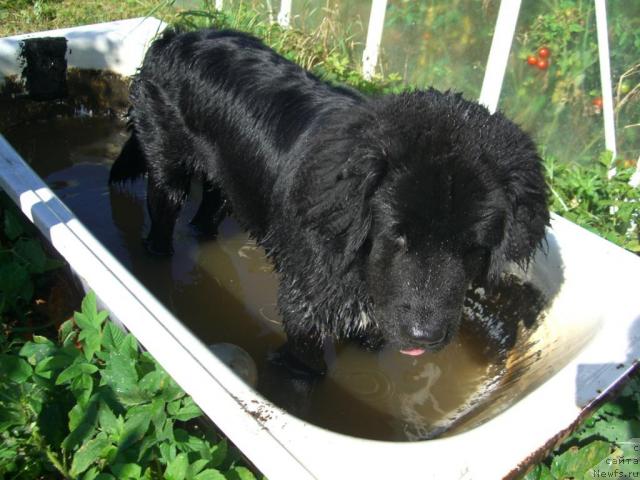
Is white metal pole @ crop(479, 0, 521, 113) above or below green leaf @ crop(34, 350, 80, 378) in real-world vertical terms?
above

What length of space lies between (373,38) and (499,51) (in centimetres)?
124

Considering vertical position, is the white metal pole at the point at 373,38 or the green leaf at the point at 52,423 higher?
the white metal pole at the point at 373,38

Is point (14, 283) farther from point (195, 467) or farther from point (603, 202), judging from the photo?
point (603, 202)

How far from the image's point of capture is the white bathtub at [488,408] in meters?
1.60

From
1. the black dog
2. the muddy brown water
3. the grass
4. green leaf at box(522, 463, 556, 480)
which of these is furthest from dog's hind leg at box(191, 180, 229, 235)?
the grass

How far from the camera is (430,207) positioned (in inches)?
69.9

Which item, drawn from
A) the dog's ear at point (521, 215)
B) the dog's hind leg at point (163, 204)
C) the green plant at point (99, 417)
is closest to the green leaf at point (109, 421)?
the green plant at point (99, 417)

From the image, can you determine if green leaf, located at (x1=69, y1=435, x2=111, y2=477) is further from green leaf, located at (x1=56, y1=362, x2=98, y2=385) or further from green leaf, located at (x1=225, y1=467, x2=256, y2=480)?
green leaf, located at (x1=225, y1=467, x2=256, y2=480)

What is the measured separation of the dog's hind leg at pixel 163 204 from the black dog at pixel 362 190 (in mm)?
410

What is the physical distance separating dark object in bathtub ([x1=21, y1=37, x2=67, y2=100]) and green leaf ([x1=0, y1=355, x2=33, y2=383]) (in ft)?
8.46

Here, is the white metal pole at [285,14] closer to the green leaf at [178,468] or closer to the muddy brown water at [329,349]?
the muddy brown water at [329,349]

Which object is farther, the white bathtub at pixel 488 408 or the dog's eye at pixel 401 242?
the dog's eye at pixel 401 242

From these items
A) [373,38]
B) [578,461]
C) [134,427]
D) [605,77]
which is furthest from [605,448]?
[373,38]

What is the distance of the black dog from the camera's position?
1832 mm
